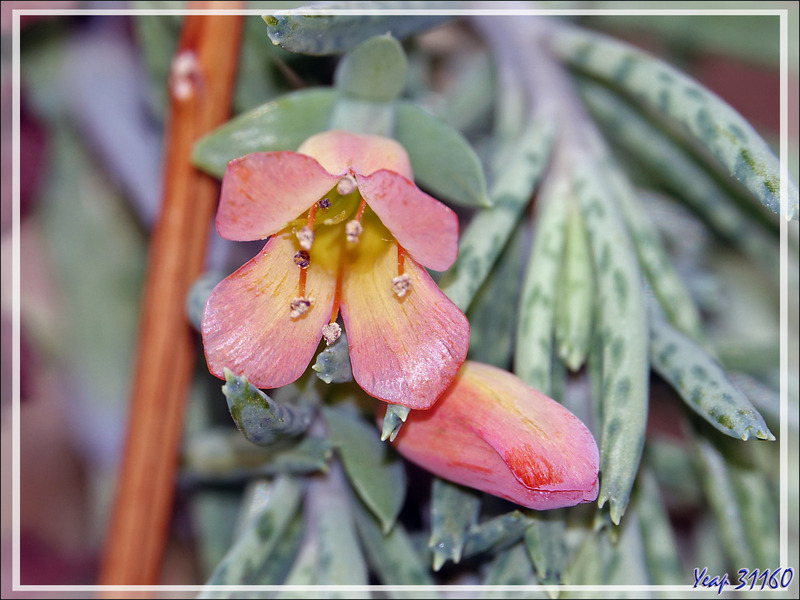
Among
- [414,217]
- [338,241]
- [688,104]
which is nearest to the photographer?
[414,217]

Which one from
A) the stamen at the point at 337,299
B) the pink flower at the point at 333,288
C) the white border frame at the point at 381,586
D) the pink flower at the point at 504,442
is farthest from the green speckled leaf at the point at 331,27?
the pink flower at the point at 504,442

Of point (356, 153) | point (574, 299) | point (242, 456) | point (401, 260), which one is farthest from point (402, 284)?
point (242, 456)

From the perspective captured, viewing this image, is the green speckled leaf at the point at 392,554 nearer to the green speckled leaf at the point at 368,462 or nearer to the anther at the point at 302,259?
the green speckled leaf at the point at 368,462

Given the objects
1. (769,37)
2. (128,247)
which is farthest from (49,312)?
(769,37)

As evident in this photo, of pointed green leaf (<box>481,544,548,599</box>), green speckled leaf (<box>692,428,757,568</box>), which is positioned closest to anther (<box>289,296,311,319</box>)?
pointed green leaf (<box>481,544,548,599</box>)

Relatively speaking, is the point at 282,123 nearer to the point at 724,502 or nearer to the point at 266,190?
the point at 266,190

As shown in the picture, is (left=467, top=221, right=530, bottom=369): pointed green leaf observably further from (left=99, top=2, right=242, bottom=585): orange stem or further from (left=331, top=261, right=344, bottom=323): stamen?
(left=99, top=2, right=242, bottom=585): orange stem
